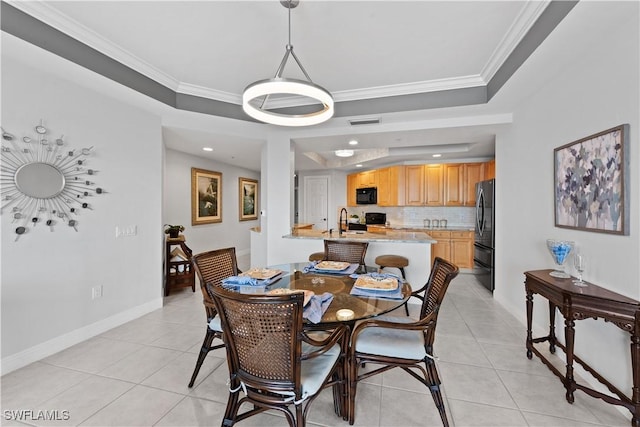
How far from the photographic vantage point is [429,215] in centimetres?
608

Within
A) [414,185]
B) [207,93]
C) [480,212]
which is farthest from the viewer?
[414,185]

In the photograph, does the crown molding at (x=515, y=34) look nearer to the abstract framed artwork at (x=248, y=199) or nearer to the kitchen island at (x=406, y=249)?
the kitchen island at (x=406, y=249)

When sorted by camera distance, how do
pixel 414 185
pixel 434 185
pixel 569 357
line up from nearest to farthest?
pixel 569 357
pixel 434 185
pixel 414 185

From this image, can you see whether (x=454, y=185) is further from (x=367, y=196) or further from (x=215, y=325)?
(x=215, y=325)

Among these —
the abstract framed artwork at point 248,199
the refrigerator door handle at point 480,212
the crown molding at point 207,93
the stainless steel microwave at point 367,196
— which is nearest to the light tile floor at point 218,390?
the refrigerator door handle at point 480,212

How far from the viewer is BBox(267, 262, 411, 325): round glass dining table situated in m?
1.50

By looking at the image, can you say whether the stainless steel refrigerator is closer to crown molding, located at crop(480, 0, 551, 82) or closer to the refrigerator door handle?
the refrigerator door handle

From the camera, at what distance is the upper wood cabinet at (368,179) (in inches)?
260

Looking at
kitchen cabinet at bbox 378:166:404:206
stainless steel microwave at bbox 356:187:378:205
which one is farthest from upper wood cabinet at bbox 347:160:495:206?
stainless steel microwave at bbox 356:187:378:205

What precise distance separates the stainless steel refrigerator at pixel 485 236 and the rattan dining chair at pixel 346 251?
2318mm

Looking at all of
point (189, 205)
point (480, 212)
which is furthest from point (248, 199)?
point (480, 212)

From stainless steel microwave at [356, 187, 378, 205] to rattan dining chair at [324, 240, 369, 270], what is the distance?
370cm

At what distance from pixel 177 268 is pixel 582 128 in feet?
16.4

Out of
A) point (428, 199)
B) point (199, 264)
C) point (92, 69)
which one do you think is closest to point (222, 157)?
point (92, 69)
